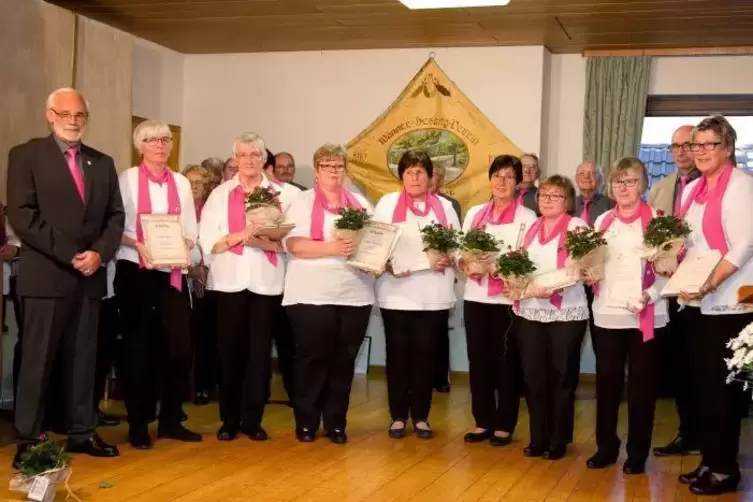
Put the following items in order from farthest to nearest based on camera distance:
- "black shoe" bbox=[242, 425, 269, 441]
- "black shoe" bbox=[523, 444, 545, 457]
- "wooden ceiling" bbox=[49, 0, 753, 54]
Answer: "wooden ceiling" bbox=[49, 0, 753, 54] < "black shoe" bbox=[242, 425, 269, 441] < "black shoe" bbox=[523, 444, 545, 457]

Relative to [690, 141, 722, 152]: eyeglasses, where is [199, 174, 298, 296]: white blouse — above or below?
below

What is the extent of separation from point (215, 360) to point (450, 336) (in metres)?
2.33

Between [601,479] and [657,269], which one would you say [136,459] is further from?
[657,269]

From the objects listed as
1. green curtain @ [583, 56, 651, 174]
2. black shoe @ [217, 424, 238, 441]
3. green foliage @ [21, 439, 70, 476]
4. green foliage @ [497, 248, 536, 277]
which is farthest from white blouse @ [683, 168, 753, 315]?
green curtain @ [583, 56, 651, 174]

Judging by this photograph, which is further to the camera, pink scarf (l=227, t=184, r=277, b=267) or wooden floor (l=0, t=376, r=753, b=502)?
pink scarf (l=227, t=184, r=277, b=267)

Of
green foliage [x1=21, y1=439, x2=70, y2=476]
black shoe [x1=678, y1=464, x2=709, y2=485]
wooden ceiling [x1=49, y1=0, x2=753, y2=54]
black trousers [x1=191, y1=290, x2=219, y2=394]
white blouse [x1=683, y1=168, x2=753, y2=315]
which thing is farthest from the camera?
wooden ceiling [x1=49, y1=0, x2=753, y2=54]

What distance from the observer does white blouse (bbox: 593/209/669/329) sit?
4.91 metres

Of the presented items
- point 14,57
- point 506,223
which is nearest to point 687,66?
point 506,223

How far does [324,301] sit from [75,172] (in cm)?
142

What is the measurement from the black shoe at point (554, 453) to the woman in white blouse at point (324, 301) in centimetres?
110

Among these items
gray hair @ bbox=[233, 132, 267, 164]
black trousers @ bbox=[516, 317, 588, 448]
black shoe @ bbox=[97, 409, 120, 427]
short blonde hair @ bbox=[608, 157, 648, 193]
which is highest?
gray hair @ bbox=[233, 132, 267, 164]

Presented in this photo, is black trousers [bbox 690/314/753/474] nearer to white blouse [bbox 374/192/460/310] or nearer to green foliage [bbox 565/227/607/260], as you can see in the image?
green foliage [bbox 565/227/607/260]

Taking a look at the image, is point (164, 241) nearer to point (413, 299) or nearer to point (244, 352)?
point (244, 352)

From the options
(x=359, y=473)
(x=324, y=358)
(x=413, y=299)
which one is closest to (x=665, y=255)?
(x=413, y=299)
